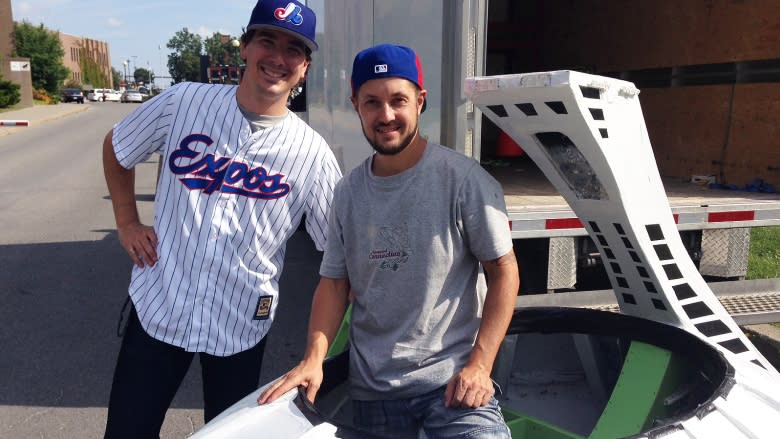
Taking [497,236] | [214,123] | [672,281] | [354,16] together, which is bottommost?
[672,281]

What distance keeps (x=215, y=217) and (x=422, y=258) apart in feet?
2.37

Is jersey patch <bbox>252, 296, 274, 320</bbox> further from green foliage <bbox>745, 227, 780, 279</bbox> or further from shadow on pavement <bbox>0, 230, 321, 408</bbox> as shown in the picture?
green foliage <bbox>745, 227, 780, 279</bbox>

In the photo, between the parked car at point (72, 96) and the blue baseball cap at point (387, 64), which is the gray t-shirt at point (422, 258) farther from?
the parked car at point (72, 96)

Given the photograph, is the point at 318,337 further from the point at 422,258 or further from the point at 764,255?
the point at 764,255

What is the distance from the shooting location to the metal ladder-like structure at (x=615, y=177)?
2072 millimetres

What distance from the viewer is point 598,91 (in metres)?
2.10

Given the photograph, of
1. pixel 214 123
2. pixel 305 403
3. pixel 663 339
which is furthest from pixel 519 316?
pixel 214 123

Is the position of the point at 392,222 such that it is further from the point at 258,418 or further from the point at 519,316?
the point at 519,316

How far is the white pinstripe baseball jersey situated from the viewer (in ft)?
7.63

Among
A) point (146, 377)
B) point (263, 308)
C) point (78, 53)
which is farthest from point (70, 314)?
point (78, 53)

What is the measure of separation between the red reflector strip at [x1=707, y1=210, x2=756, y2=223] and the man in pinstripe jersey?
9.51 ft

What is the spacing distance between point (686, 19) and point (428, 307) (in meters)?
5.39

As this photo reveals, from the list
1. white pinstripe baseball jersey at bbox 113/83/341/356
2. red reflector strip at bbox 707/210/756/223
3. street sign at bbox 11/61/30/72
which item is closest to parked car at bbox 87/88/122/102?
street sign at bbox 11/61/30/72

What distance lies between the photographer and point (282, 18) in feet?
7.36
